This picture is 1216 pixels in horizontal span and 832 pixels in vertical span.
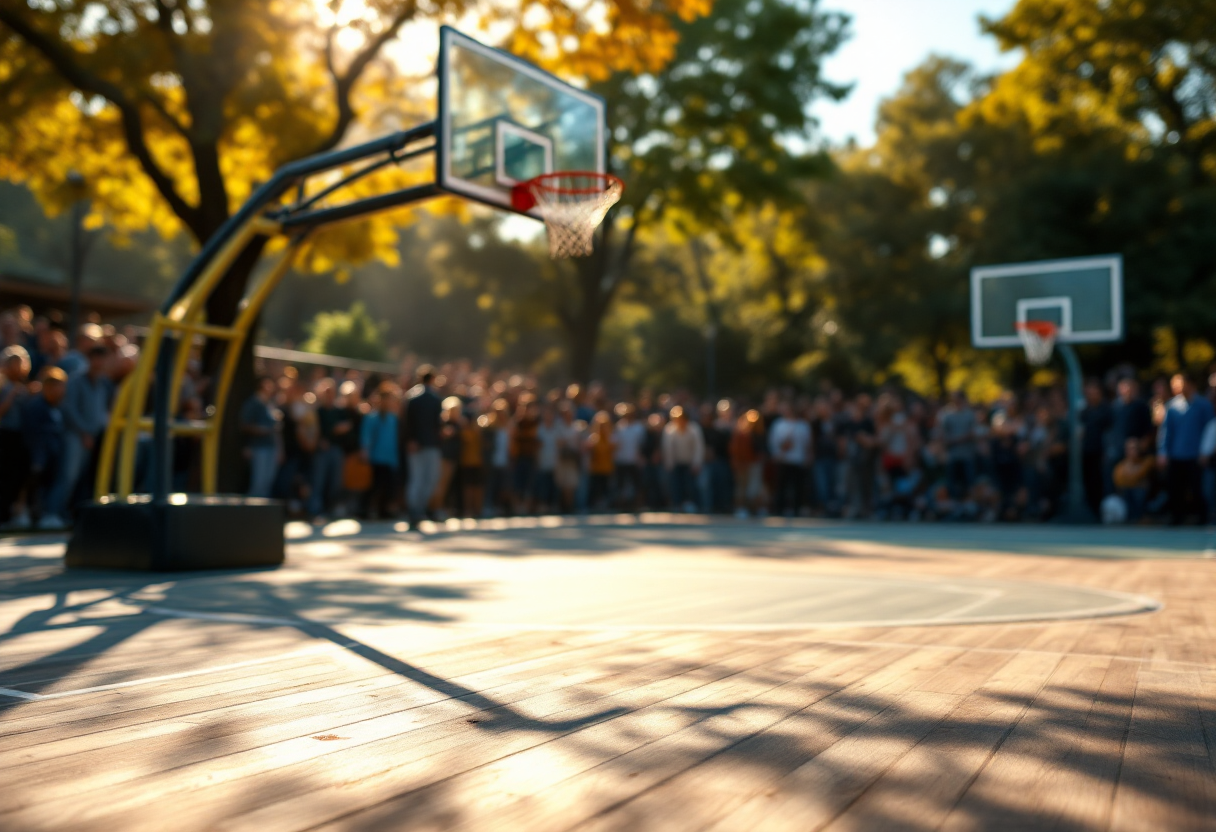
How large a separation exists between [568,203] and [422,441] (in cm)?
601

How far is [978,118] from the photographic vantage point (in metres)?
36.1

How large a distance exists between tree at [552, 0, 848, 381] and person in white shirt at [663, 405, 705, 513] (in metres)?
8.48

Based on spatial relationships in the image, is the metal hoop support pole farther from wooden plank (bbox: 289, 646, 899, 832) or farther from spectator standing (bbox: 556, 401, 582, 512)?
wooden plank (bbox: 289, 646, 899, 832)

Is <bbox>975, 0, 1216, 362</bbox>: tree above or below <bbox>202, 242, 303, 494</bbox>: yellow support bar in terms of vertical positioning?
above

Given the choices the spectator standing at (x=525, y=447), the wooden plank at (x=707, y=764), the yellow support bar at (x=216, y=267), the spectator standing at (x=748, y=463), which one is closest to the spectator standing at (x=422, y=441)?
the spectator standing at (x=525, y=447)

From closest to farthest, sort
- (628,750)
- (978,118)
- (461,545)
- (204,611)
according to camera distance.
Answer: (628,750) → (204,611) → (461,545) → (978,118)

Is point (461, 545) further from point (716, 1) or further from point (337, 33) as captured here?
point (716, 1)

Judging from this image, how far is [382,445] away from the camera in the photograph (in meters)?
15.7

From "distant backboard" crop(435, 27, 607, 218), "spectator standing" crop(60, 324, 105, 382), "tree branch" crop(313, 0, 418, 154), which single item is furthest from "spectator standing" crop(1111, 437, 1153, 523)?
"spectator standing" crop(60, 324, 105, 382)

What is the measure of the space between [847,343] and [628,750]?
122 ft

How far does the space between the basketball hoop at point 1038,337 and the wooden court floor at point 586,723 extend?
46.5 feet

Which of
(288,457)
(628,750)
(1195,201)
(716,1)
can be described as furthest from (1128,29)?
(628,750)

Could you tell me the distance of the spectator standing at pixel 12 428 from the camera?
11.6 metres

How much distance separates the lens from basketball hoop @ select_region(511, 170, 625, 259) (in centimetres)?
964
